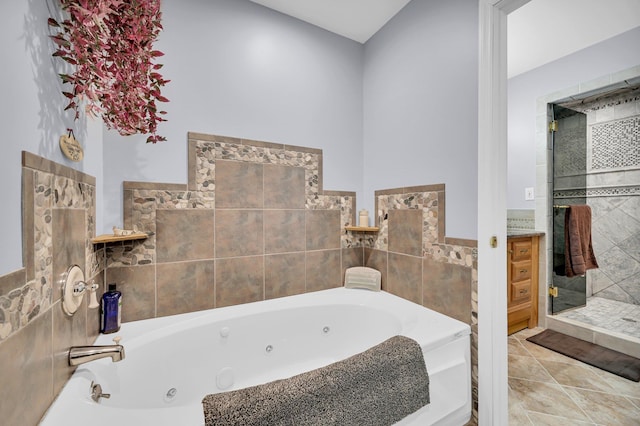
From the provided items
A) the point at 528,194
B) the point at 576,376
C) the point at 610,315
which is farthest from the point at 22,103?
the point at 610,315

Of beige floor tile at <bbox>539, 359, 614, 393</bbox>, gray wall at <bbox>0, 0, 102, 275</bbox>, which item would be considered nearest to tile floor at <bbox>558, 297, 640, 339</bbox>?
beige floor tile at <bbox>539, 359, 614, 393</bbox>

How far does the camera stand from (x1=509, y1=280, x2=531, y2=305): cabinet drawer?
7.80ft

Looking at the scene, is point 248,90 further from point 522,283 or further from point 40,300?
point 522,283

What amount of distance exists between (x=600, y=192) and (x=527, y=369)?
2094mm

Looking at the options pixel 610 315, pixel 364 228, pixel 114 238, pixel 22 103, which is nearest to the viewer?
pixel 22 103

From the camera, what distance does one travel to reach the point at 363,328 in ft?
5.68

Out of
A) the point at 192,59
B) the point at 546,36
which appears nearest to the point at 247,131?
the point at 192,59

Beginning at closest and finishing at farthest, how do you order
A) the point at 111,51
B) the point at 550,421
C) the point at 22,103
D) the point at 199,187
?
1. the point at 22,103
2. the point at 111,51
3. the point at 550,421
4. the point at 199,187

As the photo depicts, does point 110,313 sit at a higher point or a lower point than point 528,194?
lower

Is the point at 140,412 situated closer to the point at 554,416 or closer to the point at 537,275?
the point at 554,416

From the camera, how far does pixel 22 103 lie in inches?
27.6

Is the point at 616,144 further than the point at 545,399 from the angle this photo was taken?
Yes

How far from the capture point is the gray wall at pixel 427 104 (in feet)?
4.71

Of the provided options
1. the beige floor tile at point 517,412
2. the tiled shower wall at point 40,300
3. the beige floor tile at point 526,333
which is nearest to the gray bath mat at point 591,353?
the beige floor tile at point 526,333
